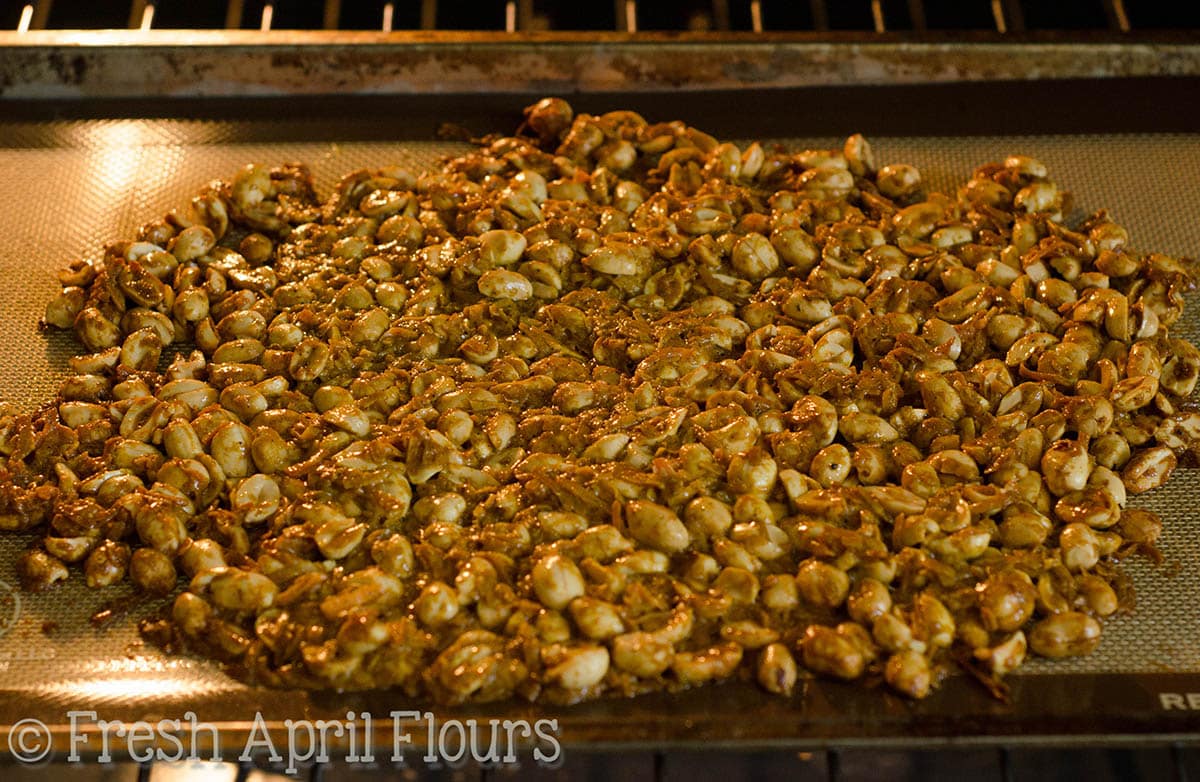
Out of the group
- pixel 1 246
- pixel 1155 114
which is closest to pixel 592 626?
pixel 1 246

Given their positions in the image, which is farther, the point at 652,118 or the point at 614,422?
the point at 652,118

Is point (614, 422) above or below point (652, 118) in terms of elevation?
below

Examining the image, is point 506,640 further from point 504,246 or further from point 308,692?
point 504,246

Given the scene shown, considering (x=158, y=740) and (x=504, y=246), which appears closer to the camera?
(x=158, y=740)
